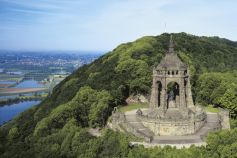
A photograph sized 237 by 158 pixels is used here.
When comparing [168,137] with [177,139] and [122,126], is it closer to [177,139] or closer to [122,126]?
[177,139]

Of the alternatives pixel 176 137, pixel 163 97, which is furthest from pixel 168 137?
pixel 163 97

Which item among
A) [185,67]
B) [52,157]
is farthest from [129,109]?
[52,157]

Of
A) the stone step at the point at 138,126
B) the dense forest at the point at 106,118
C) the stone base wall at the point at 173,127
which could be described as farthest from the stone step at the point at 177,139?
the dense forest at the point at 106,118

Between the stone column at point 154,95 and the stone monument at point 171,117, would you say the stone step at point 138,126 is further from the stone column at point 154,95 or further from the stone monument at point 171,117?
the stone column at point 154,95

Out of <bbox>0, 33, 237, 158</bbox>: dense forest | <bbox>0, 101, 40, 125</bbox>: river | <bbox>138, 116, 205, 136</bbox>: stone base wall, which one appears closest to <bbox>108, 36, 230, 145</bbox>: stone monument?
<bbox>138, 116, 205, 136</bbox>: stone base wall

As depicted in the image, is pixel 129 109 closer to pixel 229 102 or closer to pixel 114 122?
pixel 114 122

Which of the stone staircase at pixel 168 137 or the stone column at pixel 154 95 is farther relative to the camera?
the stone column at pixel 154 95

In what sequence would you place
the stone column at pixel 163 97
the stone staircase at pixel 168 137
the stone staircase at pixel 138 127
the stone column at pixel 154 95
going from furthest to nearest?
the stone column at pixel 154 95 → the stone column at pixel 163 97 → the stone staircase at pixel 138 127 → the stone staircase at pixel 168 137

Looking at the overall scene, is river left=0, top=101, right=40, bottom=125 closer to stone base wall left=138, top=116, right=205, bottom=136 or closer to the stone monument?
the stone monument

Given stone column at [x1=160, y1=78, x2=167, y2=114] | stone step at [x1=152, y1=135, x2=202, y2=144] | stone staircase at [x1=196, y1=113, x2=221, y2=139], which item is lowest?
stone step at [x1=152, y1=135, x2=202, y2=144]

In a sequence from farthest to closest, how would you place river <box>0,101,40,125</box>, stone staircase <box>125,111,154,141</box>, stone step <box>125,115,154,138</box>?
river <box>0,101,40,125</box>, stone step <box>125,115,154,138</box>, stone staircase <box>125,111,154,141</box>

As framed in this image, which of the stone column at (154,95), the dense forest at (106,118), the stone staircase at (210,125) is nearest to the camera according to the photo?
the dense forest at (106,118)
